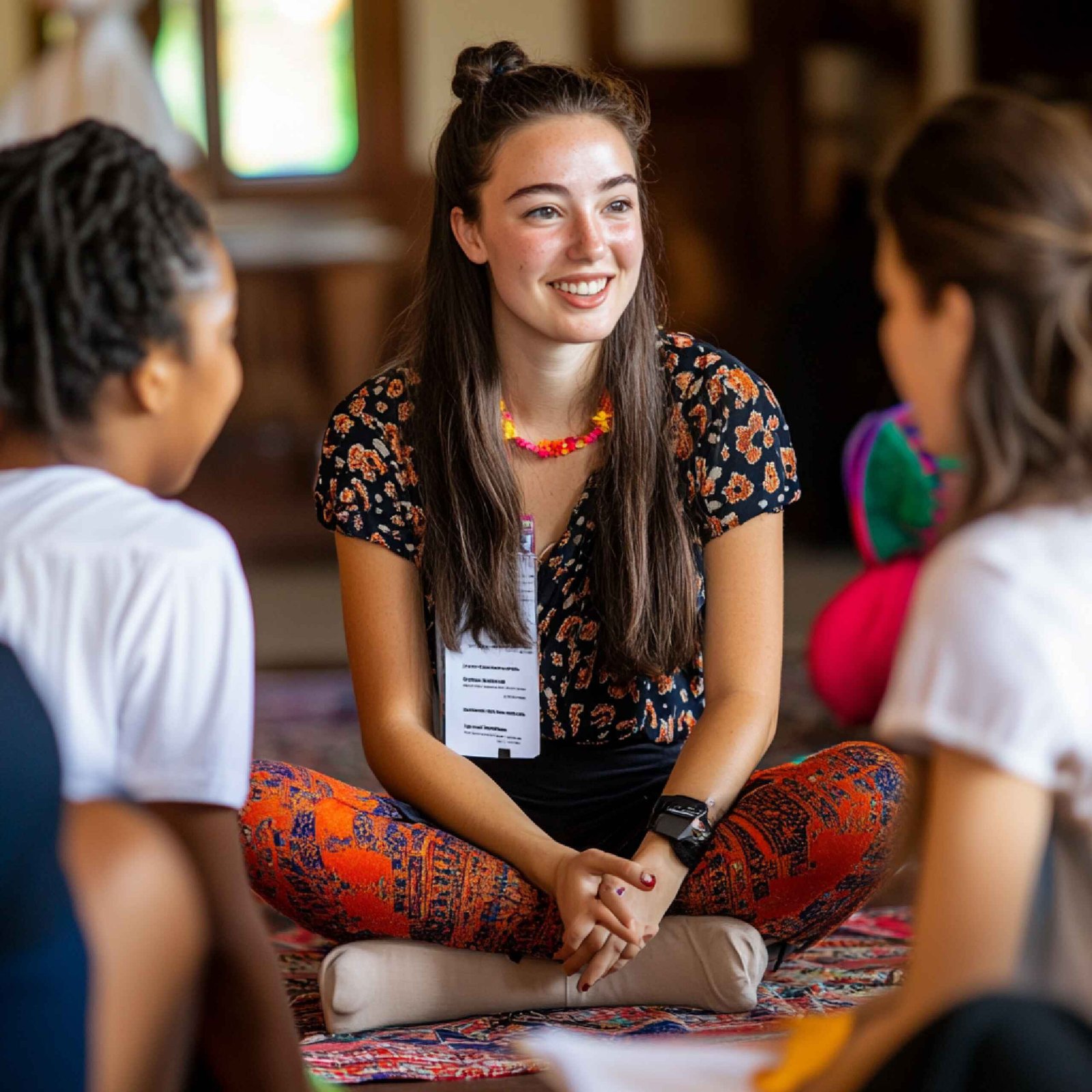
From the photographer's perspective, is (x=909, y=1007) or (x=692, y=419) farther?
(x=692, y=419)

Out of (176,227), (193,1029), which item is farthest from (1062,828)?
(176,227)

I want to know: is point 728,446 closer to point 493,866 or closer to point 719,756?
point 719,756

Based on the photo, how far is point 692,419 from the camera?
1806mm

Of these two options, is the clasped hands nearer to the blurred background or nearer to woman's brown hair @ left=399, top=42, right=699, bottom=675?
woman's brown hair @ left=399, top=42, right=699, bottom=675

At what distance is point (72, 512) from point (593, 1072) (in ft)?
1.57

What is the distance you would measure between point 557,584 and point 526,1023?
1.56 feet

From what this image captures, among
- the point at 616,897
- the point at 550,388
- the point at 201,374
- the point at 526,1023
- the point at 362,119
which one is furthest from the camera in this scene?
the point at 362,119

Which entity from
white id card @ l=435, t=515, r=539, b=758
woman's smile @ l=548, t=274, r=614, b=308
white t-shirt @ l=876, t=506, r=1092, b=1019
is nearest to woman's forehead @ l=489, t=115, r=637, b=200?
woman's smile @ l=548, t=274, r=614, b=308

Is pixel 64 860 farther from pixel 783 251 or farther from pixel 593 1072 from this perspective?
pixel 783 251

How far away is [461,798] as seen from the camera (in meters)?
1.68

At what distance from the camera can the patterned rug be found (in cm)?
149

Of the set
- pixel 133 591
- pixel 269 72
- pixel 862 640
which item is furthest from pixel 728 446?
pixel 269 72

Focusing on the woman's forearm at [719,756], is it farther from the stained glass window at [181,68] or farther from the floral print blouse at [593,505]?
the stained glass window at [181,68]

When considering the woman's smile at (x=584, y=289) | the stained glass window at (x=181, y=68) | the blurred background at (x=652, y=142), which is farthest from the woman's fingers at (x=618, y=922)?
the stained glass window at (x=181, y=68)
